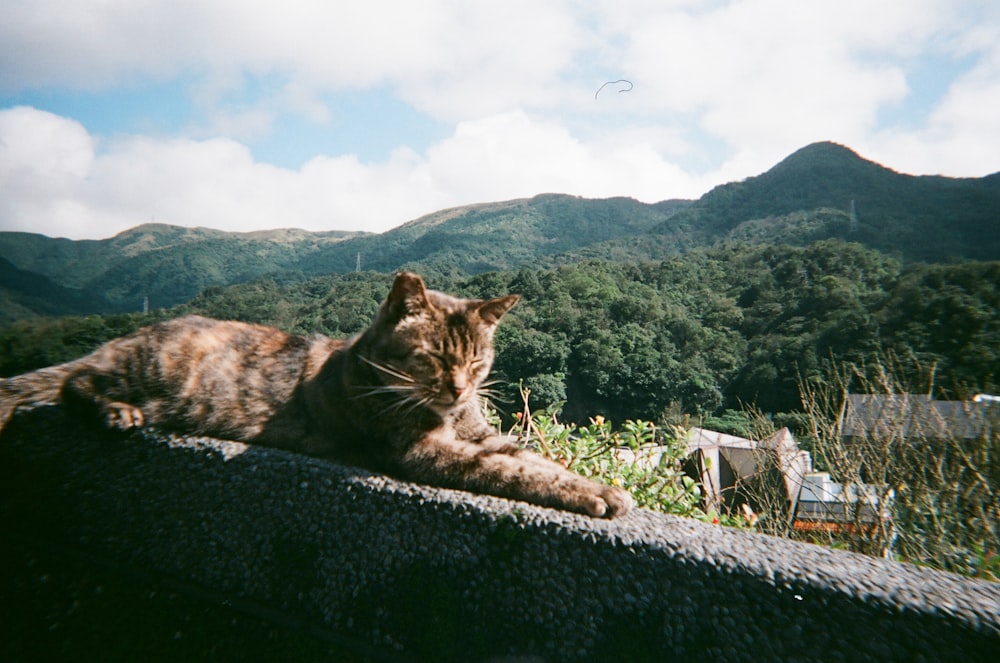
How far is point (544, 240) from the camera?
76688 mm

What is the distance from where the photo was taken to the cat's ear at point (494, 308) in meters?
2.65

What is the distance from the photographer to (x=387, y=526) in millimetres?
1583

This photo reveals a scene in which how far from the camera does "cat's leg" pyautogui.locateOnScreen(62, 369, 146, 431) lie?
2246 millimetres

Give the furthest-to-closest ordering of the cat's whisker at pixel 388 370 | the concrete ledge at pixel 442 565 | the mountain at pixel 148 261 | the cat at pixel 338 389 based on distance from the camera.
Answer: the mountain at pixel 148 261
the cat's whisker at pixel 388 370
the cat at pixel 338 389
the concrete ledge at pixel 442 565

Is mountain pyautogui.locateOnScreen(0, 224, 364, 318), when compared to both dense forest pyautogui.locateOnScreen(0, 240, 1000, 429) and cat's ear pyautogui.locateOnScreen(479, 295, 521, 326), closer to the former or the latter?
dense forest pyautogui.locateOnScreen(0, 240, 1000, 429)

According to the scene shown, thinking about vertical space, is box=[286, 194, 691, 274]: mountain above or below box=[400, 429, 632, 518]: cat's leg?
above

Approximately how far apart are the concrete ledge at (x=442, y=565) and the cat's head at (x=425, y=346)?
Answer: 594 millimetres

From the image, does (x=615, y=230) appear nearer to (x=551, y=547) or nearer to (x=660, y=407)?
(x=660, y=407)

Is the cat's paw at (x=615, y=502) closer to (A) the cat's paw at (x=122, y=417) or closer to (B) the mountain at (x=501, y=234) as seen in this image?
(A) the cat's paw at (x=122, y=417)

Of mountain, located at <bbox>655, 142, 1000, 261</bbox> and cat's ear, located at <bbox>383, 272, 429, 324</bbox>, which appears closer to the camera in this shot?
cat's ear, located at <bbox>383, 272, 429, 324</bbox>

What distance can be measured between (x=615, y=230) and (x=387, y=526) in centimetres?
8327

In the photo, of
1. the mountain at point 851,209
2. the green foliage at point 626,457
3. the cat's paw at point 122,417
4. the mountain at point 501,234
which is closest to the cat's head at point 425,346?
the green foliage at point 626,457

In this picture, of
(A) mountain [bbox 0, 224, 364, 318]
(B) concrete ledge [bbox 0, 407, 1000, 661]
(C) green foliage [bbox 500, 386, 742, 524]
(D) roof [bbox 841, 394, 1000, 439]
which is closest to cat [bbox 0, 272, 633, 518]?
(B) concrete ledge [bbox 0, 407, 1000, 661]

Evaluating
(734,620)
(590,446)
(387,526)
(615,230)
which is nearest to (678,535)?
(734,620)
